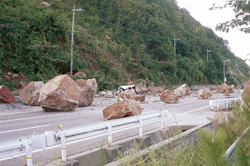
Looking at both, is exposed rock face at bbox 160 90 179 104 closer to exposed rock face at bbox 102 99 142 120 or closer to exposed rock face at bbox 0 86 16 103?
exposed rock face at bbox 102 99 142 120

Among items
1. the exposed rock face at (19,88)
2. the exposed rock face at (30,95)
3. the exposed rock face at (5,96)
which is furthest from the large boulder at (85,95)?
the exposed rock face at (19,88)

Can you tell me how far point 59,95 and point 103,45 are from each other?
30.2 meters

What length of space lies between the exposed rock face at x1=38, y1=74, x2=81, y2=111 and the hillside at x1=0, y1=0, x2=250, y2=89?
8825 mm

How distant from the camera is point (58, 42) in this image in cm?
3494

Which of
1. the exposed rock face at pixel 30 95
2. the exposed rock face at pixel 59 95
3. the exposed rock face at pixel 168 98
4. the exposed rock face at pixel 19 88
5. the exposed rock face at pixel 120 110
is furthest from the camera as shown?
the exposed rock face at pixel 168 98

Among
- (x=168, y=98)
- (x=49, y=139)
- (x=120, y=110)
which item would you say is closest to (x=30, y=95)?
(x=120, y=110)

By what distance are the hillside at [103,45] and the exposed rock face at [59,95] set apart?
8.82 meters

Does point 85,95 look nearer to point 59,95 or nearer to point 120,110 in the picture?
point 59,95

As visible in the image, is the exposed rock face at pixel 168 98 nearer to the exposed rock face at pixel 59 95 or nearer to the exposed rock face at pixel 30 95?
the exposed rock face at pixel 59 95

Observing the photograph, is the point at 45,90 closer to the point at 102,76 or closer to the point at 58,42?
the point at 102,76

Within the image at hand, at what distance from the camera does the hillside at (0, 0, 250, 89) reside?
28281mm

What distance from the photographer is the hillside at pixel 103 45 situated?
92.8ft

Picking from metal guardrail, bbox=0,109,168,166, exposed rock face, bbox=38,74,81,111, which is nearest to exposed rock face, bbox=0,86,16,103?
exposed rock face, bbox=38,74,81,111

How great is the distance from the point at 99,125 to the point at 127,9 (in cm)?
5241
